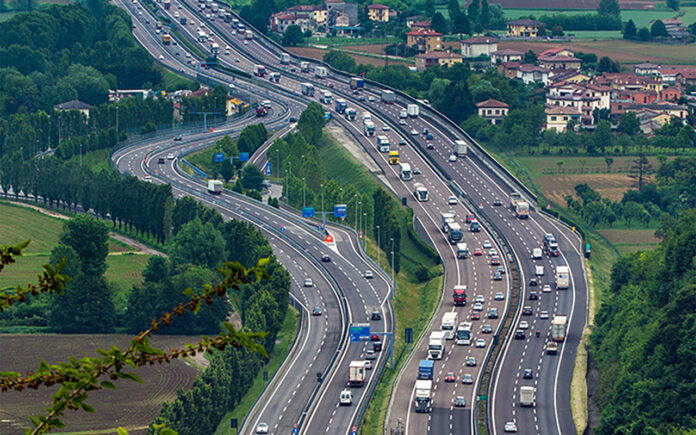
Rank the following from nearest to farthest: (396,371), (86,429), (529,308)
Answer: (86,429)
(396,371)
(529,308)

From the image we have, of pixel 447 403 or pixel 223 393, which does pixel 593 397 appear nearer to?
pixel 447 403

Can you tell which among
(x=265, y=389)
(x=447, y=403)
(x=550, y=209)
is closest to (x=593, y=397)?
(x=447, y=403)

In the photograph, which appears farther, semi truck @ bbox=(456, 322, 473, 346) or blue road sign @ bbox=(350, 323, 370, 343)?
semi truck @ bbox=(456, 322, 473, 346)

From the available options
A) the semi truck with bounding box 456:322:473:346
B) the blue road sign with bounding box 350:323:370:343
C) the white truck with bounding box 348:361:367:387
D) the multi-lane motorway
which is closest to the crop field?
the multi-lane motorway

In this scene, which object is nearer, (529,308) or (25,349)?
(25,349)

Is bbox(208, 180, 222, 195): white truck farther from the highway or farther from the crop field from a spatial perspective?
the crop field

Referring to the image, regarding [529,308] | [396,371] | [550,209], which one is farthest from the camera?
[550,209]
